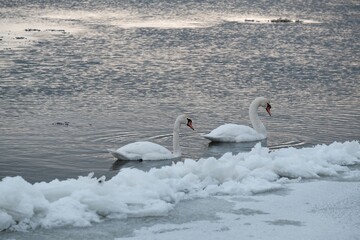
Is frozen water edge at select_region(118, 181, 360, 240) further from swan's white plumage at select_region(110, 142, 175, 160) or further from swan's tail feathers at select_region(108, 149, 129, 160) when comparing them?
swan's tail feathers at select_region(108, 149, 129, 160)

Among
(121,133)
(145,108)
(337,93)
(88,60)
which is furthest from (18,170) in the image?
(88,60)

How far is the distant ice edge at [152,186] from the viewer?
8484mm

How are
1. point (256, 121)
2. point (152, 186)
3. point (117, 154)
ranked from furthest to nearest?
point (256, 121), point (117, 154), point (152, 186)

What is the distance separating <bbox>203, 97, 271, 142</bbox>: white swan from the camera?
47.3ft

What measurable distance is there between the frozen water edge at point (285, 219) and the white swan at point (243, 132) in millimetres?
4098

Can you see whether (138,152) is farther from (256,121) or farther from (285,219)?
(285,219)

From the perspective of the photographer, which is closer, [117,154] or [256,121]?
[117,154]

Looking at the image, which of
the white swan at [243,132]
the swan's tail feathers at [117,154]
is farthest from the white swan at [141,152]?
the white swan at [243,132]

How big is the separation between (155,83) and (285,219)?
11.4 meters

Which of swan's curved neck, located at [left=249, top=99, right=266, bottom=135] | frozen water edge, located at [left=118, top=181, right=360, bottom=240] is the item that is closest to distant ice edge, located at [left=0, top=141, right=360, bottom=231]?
frozen water edge, located at [left=118, top=181, right=360, bottom=240]

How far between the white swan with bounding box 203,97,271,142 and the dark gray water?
0.17 meters

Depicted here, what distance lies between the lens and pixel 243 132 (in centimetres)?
1490

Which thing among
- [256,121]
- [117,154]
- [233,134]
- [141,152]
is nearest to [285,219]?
[141,152]

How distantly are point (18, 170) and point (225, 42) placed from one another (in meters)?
16.9
